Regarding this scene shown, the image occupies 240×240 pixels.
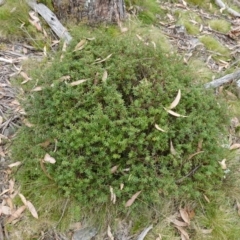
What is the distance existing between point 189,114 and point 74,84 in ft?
3.13

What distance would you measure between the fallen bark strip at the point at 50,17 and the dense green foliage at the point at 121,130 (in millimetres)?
1078

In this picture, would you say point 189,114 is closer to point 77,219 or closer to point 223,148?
point 223,148

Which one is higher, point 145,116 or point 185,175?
point 145,116

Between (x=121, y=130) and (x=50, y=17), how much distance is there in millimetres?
2066

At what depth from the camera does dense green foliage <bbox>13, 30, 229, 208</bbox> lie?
2.38 m

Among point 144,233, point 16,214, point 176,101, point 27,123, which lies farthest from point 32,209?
point 176,101

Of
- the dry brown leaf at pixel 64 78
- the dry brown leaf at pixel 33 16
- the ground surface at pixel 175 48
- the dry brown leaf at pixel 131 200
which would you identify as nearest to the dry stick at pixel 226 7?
the ground surface at pixel 175 48

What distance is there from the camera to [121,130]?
7.84ft

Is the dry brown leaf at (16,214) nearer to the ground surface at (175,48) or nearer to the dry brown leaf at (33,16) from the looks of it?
the ground surface at (175,48)

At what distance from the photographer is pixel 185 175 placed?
98.6 inches

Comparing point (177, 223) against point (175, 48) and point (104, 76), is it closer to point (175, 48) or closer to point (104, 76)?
point (104, 76)

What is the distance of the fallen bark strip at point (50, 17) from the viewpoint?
3.71 m

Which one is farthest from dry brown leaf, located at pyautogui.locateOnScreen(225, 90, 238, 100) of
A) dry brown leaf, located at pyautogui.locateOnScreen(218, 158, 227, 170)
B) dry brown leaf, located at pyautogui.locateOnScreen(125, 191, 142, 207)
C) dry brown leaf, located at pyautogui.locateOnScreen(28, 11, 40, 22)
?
dry brown leaf, located at pyautogui.locateOnScreen(28, 11, 40, 22)

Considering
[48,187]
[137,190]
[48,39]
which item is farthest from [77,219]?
[48,39]
